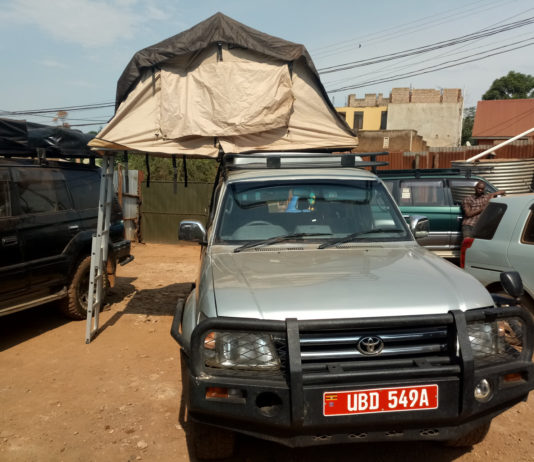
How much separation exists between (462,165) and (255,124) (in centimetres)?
765

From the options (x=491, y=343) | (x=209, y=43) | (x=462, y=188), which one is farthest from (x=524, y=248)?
(x=462, y=188)

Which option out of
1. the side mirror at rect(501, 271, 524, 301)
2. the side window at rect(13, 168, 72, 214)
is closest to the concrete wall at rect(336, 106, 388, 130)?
the side window at rect(13, 168, 72, 214)

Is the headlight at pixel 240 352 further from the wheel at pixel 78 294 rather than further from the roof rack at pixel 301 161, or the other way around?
the wheel at pixel 78 294

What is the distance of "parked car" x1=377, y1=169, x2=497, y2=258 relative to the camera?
360 inches

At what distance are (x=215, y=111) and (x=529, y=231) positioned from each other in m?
3.17

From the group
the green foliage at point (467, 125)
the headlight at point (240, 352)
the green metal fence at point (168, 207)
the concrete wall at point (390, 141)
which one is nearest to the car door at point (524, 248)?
the headlight at point (240, 352)

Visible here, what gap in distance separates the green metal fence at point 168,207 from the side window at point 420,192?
610 centimetres

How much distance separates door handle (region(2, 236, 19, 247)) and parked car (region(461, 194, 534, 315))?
4805 millimetres

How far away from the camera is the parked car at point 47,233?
208 inches

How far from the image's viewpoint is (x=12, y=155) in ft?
19.7

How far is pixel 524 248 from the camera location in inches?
182

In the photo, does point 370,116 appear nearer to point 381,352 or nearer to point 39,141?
point 39,141

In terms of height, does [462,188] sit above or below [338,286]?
above

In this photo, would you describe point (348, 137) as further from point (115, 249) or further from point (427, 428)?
point (115, 249)
